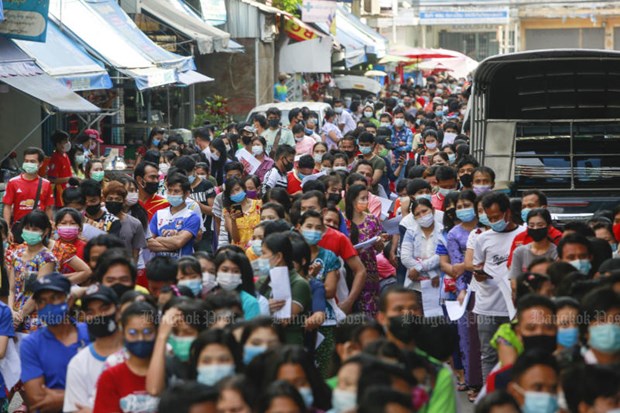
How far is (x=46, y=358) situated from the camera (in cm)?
761

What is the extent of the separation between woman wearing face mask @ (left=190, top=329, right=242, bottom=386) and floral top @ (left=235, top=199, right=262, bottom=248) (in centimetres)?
568

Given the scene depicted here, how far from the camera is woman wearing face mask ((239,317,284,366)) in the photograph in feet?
22.4

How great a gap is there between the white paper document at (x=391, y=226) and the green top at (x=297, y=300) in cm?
349

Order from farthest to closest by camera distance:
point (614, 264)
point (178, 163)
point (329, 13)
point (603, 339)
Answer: point (329, 13) → point (178, 163) → point (614, 264) → point (603, 339)

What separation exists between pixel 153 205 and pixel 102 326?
19.2ft

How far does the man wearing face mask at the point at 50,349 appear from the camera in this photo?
755 centimetres

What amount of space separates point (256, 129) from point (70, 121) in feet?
9.90

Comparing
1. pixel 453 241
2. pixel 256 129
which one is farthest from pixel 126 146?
pixel 453 241

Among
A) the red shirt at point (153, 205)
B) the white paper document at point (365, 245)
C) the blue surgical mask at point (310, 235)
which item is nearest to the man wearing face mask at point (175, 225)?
the red shirt at point (153, 205)

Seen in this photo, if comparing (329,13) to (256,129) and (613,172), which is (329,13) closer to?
(256,129)

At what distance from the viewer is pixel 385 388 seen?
548 centimetres

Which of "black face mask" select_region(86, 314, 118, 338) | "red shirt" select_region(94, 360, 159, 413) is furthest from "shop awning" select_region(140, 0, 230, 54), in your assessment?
"red shirt" select_region(94, 360, 159, 413)

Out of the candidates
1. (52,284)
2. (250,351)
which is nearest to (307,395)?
(250,351)

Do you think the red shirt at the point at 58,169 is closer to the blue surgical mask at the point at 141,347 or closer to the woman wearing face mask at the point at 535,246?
the woman wearing face mask at the point at 535,246
